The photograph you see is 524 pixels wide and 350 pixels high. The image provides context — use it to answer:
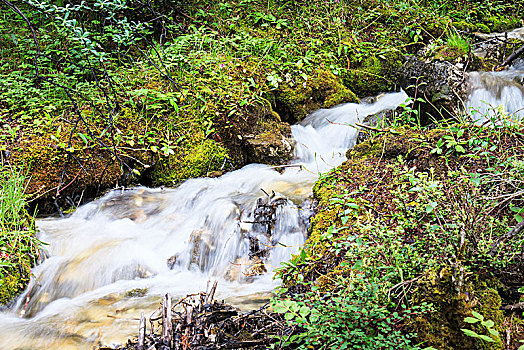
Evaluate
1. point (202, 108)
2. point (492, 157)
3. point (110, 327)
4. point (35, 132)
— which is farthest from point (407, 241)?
point (35, 132)

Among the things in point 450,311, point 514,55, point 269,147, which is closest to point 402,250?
point 450,311

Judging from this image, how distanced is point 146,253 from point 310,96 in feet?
14.3

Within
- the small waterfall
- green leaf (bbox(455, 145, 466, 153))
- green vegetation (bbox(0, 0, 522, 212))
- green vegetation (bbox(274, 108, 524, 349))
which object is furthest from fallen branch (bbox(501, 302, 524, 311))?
the small waterfall

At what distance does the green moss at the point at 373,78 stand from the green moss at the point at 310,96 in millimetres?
317

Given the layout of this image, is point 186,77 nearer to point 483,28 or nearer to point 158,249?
point 158,249

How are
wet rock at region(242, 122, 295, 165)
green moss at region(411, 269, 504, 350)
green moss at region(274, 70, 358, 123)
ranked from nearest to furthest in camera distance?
green moss at region(411, 269, 504, 350)
wet rock at region(242, 122, 295, 165)
green moss at region(274, 70, 358, 123)

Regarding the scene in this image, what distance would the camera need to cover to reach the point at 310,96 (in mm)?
6984

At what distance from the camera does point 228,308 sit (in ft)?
7.51

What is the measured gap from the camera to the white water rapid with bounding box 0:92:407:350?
10.3ft

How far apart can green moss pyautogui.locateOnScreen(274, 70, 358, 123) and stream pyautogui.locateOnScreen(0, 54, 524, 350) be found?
151 centimetres

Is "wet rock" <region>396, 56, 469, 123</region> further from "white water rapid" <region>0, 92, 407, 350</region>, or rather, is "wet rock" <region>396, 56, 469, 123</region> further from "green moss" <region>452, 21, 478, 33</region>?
"green moss" <region>452, 21, 478, 33</region>

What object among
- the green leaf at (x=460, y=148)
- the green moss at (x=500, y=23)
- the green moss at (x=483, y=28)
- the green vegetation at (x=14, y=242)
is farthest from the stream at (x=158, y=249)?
the green moss at (x=500, y=23)

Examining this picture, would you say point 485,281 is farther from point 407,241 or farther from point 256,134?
point 256,134

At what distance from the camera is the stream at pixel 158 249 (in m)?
3.15
